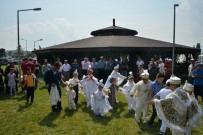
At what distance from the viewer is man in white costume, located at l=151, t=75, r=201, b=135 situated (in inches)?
244

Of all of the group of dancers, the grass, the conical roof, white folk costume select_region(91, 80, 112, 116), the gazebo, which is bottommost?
the grass

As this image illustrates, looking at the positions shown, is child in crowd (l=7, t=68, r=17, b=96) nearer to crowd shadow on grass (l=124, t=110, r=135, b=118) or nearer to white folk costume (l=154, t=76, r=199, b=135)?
crowd shadow on grass (l=124, t=110, r=135, b=118)

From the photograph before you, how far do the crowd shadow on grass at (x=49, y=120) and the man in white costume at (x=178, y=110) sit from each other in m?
4.98

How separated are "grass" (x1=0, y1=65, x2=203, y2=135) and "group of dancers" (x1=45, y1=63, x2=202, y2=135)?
43 cm

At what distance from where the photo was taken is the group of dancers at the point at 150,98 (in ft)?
20.5

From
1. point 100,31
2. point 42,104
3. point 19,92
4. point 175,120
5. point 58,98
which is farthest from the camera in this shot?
point 100,31

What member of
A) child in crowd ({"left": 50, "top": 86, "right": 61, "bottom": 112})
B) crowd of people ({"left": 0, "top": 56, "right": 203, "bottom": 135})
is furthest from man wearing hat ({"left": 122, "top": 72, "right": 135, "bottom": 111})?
child in crowd ({"left": 50, "top": 86, "right": 61, "bottom": 112})

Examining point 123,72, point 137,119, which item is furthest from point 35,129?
point 123,72

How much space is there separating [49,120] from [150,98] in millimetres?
4081

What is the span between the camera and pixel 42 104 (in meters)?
13.6

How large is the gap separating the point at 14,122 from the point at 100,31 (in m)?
25.8

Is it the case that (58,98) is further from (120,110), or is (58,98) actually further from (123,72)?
(123,72)

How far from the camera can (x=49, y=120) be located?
1070 centimetres

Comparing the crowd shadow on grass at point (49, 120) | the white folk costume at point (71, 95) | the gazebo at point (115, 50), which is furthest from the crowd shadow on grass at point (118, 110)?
the gazebo at point (115, 50)
